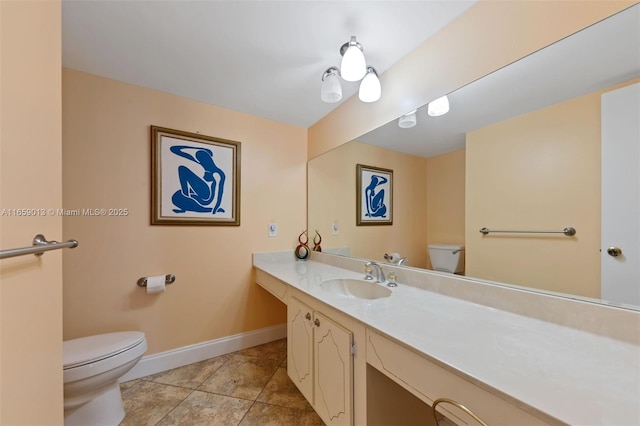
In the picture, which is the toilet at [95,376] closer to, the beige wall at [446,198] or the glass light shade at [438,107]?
the beige wall at [446,198]

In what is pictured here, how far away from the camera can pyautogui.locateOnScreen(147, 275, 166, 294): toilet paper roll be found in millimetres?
1650

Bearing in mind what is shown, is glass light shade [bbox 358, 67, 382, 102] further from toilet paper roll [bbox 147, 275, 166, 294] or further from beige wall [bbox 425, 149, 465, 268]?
toilet paper roll [bbox 147, 275, 166, 294]

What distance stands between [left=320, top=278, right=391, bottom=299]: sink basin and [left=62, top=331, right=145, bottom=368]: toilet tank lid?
1.14 meters

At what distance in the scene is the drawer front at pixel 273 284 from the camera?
1.61 metres

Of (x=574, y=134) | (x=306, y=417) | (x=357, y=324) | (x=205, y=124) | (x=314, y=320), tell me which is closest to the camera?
(x=574, y=134)

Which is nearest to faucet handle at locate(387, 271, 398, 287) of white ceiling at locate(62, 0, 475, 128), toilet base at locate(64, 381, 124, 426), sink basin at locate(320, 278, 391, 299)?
sink basin at locate(320, 278, 391, 299)

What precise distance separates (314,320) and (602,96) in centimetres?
142

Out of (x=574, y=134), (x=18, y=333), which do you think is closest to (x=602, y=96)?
(x=574, y=134)

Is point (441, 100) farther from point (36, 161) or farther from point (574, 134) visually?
point (36, 161)

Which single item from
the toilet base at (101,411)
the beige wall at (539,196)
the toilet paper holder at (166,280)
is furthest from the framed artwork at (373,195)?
the toilet base at (101,411)

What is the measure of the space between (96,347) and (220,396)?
75 cm

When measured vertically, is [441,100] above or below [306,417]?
above

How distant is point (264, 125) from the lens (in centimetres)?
220

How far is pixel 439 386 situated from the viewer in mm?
646
